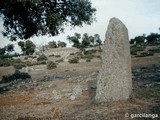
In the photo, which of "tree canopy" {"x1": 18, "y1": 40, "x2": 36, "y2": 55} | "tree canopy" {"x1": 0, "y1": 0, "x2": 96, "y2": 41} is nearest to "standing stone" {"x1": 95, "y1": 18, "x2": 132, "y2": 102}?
"tree canopy" {"x1": 0, "y1": 0, "x2": 96, "y2": 41}

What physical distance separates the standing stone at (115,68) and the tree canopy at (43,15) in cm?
445

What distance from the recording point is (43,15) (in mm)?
15930

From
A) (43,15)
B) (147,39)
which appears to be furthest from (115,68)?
(147,39)

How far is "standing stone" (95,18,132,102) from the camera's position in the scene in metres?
11.2

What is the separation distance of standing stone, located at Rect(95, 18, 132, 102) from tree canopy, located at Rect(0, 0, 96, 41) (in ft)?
14.6

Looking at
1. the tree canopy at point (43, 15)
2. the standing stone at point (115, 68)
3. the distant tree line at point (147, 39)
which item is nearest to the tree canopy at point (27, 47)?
the distant tree line at point (147, 39)

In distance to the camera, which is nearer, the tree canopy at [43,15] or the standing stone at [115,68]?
the standing stone at [115,68]

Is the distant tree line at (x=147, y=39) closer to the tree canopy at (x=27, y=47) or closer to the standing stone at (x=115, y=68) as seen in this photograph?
the tree canopy at (x=27, y=47)

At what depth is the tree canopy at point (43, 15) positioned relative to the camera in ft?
49.0

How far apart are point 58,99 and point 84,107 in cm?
296

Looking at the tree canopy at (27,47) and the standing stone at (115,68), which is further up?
the tree canopy at (27,47)

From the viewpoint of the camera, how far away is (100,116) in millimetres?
9438

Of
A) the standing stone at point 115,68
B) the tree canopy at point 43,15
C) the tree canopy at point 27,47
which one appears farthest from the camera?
the tree canopy at point 27,47

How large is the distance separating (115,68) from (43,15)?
627 cm
